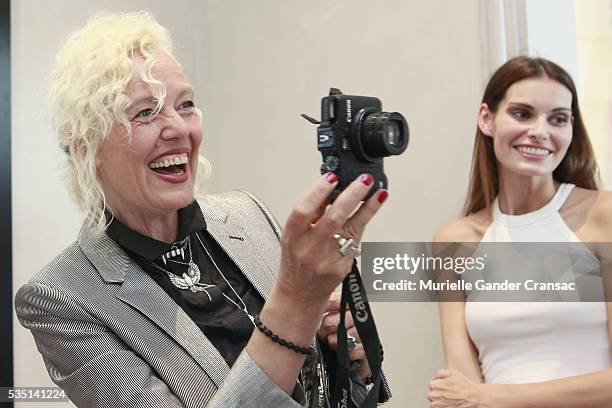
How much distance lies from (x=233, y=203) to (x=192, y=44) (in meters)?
1.05

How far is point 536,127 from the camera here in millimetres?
1323

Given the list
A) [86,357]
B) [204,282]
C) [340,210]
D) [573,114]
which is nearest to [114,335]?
[86,357]

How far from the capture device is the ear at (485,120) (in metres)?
1.42

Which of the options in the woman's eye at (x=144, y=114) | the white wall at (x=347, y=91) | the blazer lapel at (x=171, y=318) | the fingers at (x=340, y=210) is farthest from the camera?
the white wall at (x=347, y=91)

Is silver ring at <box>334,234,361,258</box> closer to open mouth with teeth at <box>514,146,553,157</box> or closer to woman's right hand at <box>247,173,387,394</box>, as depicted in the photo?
woman's right hand at <box>247,173,387,394</box>

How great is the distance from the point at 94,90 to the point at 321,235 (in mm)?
453

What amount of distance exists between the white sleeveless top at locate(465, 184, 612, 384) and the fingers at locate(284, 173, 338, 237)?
2.60 ft

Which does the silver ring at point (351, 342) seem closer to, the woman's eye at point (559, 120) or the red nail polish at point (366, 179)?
the red nail polish at point (366, 179)

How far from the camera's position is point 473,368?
1.36m

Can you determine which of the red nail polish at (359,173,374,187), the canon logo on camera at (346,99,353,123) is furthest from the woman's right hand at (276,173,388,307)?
the canon logo on camera at (346,99,353,123)

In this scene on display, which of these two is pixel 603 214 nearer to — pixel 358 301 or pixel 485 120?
pixel 485 120

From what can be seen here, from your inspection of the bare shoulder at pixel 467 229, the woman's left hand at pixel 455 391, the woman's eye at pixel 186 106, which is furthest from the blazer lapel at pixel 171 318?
the bare shoulder at pixel 467 229

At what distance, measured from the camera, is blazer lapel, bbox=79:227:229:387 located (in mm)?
853

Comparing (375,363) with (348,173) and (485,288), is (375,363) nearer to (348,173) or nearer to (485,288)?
(348,173)
